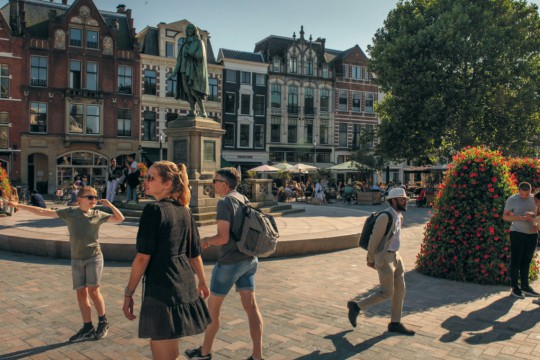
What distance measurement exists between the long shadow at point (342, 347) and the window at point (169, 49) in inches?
1322

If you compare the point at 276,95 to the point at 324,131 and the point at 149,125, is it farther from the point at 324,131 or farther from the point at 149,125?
the point at 149,125

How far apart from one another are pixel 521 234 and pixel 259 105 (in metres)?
34.4

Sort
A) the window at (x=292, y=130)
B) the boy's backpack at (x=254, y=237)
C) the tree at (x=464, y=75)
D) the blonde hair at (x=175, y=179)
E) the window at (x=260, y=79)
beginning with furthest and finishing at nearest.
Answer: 1. the window at (x=292, y=130)
2. the window at (x=260, y=79)
3. the tree at (x=464, y=75)
4. the boy's backpack at (x=254, y=237)
5. the blonde hair at (x=175, y=179)

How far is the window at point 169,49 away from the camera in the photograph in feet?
116

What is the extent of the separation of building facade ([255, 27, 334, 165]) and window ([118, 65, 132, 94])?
12.2 metres

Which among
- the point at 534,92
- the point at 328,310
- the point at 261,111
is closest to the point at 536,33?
the point at 534,92

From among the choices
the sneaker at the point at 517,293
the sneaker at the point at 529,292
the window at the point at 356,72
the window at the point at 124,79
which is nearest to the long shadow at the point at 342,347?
the sneaker at the point at 517,293

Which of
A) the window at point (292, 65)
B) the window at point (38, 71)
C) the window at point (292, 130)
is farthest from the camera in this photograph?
the window at point (292, 130)

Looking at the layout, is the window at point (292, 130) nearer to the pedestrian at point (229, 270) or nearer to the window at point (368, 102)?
the window at point (368, 102)

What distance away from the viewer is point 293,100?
41625 millimetres

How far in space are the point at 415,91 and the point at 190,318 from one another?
23780 mm

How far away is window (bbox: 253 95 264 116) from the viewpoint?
39719 mm

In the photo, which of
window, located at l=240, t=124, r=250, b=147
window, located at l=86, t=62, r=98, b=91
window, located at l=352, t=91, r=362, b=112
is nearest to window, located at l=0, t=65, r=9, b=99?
window, located at l=86, t=62, r=98, b=91

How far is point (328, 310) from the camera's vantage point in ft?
19.1
